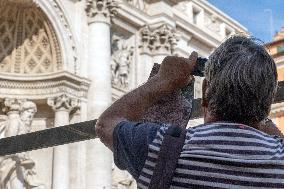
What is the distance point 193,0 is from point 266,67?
645 inches

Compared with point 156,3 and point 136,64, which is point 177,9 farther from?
point 136,64

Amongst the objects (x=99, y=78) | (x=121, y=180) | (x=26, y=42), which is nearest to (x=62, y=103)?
(x=99, y=78)

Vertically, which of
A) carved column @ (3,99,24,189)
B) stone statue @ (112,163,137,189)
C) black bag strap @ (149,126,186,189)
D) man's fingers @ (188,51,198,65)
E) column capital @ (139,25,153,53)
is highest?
column capital @ (139,25,153,53)

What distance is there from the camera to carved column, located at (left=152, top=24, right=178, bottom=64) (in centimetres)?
1359

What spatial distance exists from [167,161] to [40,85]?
32.8ft

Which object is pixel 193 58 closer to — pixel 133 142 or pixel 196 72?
pixel 196 72

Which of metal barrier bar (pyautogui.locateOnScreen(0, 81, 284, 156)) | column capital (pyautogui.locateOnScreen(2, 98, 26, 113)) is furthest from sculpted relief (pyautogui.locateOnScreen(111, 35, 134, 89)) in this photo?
metal barrier bar (pyautogui.locateOnScreen(0, 81, 284, 156))

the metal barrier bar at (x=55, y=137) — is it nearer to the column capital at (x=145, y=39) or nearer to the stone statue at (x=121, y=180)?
the stone statue at (x=121, y=180)

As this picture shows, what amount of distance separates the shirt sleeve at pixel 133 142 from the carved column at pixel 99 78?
968 cm

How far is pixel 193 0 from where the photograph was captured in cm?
1738

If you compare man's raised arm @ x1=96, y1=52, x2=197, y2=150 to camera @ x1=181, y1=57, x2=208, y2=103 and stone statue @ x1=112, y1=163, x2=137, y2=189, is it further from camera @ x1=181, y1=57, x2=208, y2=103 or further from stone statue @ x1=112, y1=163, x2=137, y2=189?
stone statue @ x1=112, y1=163, x2=137, y2=189

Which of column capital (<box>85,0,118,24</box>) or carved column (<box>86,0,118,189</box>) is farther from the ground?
column capital (<box>85,0,118,24</box>)

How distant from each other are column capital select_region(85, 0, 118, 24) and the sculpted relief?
3.26 feet

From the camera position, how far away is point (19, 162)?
10188 millimetres
